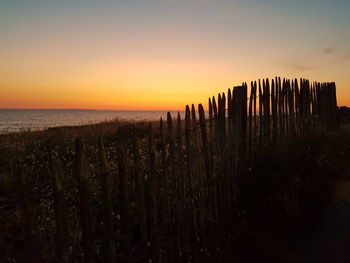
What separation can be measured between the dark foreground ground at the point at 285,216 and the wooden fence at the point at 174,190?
222 millimetres

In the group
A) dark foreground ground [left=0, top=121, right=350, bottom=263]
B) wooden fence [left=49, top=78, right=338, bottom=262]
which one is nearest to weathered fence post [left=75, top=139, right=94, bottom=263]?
wooden fence [left=49, top=78, right=338, bottom=262]

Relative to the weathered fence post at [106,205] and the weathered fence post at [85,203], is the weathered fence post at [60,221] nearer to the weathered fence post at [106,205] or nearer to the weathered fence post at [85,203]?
the weathered fence post at [85,203]

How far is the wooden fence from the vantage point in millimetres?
2377

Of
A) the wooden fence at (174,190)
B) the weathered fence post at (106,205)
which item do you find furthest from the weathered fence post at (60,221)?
the weathered fence post at (106,205)

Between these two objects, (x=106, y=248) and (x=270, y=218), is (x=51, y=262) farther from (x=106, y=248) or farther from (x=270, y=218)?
(x=270, y=218)

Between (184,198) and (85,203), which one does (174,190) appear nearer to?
(184,198)

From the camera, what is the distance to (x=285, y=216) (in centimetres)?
440

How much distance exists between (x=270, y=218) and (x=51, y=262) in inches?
132

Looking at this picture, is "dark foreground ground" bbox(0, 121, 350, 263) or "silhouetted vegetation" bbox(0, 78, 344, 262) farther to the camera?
"dark foreground ground" bbox(0, 121, 350, 263)

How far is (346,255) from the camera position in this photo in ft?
11.8

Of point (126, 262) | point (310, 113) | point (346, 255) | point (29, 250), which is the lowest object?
point (346, 255)

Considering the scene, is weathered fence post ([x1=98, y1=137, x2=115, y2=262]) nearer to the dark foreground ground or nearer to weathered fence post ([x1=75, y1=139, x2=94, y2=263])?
weathered fence post ([x1=75, y1=139, x2=94, y2=263])

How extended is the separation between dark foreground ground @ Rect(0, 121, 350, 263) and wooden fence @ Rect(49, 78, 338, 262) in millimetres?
222

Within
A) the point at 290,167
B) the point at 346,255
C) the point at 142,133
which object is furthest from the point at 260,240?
the point at 142,133
